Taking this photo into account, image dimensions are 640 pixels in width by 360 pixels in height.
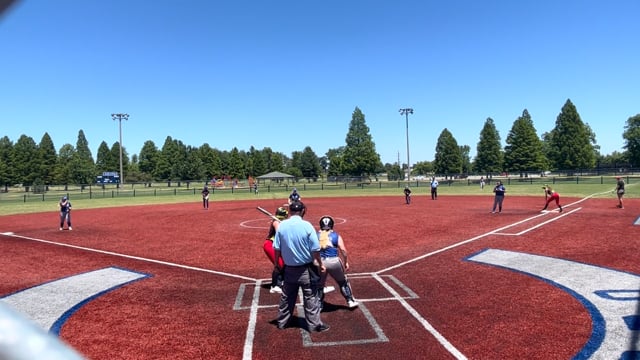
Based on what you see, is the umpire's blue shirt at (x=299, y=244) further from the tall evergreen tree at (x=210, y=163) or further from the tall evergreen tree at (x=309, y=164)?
the tall evergreen tree at (x=309, y=164)

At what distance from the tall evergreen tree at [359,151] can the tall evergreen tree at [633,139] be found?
67175 millimetres

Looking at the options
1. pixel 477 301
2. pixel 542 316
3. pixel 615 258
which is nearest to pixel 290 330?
pixel 477 301

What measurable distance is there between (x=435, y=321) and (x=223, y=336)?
3.55 m

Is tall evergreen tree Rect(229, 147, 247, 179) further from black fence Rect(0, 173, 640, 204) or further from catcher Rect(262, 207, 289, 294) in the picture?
catcher Rect(262, 207, 289, 294)

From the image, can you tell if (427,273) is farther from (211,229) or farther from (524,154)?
(524,154)

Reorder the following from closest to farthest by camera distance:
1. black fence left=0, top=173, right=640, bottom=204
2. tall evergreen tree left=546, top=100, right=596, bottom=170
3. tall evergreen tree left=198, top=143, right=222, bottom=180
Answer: black fence left=0, top=173, right=640, bottom=204 → tall evergreen tree left=546, top=100, right=596, bottom=170 → tall evergreen tree left=198, top=143, right=222, bottom=180

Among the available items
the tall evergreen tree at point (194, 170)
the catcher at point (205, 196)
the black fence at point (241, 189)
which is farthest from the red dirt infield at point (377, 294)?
the tall evergreen tree at point (194, 170)

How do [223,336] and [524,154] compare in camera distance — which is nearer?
[223,336]

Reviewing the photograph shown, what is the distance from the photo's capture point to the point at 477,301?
8453 mm

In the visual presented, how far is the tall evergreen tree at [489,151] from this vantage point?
100812 millimetres

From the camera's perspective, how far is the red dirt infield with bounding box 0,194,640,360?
6.48 meters

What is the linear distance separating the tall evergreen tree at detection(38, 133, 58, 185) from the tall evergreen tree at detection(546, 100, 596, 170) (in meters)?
109

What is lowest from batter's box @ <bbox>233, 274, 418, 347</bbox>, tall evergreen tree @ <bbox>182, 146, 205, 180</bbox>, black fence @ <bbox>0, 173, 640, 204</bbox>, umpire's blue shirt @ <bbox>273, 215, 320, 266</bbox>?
batter's box @ <bbox>233, 274, 418, 347</bbox>

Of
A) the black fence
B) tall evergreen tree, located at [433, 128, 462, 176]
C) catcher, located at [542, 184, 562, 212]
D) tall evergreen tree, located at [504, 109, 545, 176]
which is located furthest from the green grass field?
tall evergreen tree, located at [433, 128, 462, 176]
